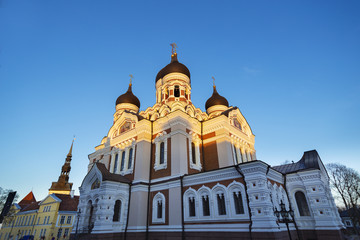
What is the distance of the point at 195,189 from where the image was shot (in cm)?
1245

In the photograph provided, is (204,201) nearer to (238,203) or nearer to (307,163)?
(238,203)

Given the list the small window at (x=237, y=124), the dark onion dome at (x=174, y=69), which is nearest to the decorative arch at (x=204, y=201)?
the small window at (x=237, y=124)

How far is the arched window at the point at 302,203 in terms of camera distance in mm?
12743

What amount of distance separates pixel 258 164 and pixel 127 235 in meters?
9.10

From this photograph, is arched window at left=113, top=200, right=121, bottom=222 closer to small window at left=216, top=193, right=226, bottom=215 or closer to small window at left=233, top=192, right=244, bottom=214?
small window at left=216, top=193, right=226, bottom=215

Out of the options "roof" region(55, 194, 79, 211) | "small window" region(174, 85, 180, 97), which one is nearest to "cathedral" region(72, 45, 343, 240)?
"small window" region(174, 85, 180, 97)

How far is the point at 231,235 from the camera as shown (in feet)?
33.7

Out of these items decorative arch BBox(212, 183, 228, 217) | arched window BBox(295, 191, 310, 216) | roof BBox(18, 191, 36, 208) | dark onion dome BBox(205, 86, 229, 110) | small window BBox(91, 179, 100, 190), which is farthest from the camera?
roof BBox(18, 191, 36, 208)

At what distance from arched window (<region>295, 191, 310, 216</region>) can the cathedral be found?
5 cm

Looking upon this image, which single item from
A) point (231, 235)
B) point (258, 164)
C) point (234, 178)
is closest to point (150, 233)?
point (231, 235)

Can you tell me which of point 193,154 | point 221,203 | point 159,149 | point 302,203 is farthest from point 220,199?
point 159,149

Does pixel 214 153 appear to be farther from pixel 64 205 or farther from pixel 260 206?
pixel 64 205

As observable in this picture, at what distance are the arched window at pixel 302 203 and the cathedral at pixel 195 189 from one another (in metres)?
0.05

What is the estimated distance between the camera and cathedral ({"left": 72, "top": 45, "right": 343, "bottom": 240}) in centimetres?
1048
